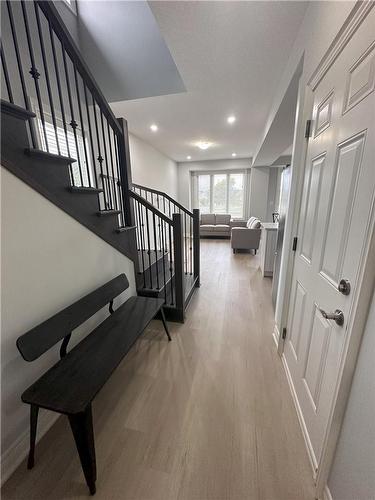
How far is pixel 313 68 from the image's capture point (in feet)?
4.35

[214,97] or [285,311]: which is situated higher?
[214,97]

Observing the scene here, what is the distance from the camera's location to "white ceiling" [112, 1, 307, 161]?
1.62 metres

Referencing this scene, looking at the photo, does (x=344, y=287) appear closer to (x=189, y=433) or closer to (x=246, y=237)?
(x=189, y=433)

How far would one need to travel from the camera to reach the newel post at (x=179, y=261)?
2.11 meters

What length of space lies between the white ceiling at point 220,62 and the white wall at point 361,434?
233 centimetres

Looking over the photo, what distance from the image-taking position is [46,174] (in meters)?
1.22

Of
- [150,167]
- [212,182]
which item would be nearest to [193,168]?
[212,182]

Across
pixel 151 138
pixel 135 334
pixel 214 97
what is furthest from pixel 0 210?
pixel 151 138

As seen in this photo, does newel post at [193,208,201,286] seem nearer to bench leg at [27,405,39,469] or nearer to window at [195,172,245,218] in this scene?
bench leg at [27,405,39,469]

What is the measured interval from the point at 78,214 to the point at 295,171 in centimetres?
178

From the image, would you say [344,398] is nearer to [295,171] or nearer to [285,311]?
[285,311]

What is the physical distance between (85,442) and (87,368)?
0.34m

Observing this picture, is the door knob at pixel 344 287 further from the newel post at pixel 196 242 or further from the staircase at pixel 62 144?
the newel post at pixel 196 242

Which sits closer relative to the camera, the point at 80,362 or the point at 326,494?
the point at 326,494
